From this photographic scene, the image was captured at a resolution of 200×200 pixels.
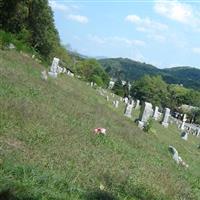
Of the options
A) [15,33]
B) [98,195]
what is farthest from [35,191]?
[15,33]

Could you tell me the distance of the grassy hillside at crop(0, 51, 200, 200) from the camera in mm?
12031

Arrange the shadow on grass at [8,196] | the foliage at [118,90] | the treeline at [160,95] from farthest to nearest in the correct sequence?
the treeline at [160,95] < the foliage at [118,90] < the shadow on grass at [8,196]

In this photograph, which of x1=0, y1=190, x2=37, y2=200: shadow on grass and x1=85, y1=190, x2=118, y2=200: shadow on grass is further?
x1=85, y1=190, x2=118, y2=200: shadow on grass

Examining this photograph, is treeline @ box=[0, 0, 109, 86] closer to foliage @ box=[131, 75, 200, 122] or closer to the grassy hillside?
the grassy hillside

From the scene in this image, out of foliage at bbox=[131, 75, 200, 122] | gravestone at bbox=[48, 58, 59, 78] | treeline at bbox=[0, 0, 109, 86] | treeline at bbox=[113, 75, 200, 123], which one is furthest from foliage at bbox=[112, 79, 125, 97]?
gravestone at bbox=[48, 58, 59, 78]

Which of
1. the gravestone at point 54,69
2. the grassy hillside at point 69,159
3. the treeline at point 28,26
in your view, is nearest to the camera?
the grassy hillside at point 69,159

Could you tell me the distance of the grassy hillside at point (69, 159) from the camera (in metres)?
12.0

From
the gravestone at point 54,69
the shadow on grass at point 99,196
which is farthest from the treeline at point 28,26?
the shadow on grass at point 99,196

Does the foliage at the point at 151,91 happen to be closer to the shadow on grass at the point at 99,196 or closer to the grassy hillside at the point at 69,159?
the grassy hillside at the point at 69,159

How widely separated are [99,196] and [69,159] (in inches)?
103

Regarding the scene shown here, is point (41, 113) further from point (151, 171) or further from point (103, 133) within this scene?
point (151, 171)

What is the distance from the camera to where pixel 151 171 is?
1791 centimetres

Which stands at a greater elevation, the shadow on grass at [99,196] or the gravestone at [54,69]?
the gravestone at [54,69]

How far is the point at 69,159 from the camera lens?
14961 millimetres
